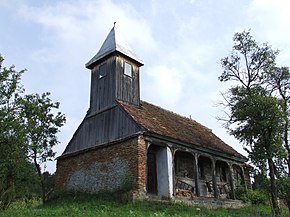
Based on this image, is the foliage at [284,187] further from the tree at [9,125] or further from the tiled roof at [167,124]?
the tree at [9,125]

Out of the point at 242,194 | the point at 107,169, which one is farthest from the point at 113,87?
the point at 242,194

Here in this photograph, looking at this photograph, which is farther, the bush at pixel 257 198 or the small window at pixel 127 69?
the bush at pixel 257 198

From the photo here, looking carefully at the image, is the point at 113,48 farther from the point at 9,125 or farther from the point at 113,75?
the point at 9,125

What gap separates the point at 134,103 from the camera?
2161 cm

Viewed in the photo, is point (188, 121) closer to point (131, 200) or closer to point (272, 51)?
point (272, 51)

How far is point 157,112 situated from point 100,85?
437 cm

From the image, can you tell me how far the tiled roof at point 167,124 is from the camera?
755 inches

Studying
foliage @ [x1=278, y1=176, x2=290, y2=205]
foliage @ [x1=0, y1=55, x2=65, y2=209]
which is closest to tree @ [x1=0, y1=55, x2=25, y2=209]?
foliage @ [x1=0, y1=55, x2=65, y2=209]

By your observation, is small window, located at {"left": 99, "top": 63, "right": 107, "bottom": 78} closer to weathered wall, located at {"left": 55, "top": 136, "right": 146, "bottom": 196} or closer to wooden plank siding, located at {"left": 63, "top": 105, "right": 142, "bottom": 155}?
wooden plank siding, located at {"left": 63, "top": 105, "right": 142, "bottom": 155}

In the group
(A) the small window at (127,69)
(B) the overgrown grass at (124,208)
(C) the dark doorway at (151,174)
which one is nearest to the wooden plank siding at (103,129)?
(C) the dark doorway at (151,174)

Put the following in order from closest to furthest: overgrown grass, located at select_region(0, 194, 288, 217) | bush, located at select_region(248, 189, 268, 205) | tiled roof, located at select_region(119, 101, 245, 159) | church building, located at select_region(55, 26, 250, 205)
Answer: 1. overgrown grass, located at select_region(0, 194, 288, 217)
2. church building, located at select_region(55, 26, 250, 205)
3. tiled roof, located at select_region(119, 101, 245, 159)
4. bush, located at select_region(248, 189, 268, 205)

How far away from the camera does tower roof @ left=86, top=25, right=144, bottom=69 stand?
21.9m

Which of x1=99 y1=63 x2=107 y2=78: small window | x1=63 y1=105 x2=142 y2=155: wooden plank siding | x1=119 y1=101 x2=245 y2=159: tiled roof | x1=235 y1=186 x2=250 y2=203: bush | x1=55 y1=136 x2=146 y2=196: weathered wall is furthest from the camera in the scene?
x1=235 y1=186 x2=250 y2=203: bush

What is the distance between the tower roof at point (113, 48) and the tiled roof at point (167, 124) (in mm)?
3551
